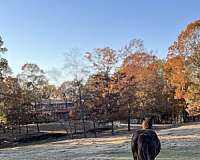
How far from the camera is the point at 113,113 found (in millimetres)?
50031

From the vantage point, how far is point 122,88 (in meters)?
50.5

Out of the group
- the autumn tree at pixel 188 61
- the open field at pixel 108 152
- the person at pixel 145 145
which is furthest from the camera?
the autumn tree at pixel 188 61

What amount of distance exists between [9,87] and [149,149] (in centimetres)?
4588

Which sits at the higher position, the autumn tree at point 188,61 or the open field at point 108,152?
the autumn tree at point 188,61

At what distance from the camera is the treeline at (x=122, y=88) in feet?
150

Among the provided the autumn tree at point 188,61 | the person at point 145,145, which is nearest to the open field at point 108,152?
the person at point 145,145

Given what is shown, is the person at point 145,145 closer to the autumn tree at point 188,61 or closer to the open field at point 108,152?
the open field at point 108,152

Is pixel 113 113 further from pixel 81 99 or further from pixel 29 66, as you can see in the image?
pixel 29 66

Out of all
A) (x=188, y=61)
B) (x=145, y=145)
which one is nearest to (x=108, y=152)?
Answer: (x=145, y=145)

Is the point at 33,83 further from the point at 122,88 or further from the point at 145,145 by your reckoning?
the point at 145,145

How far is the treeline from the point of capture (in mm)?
45750

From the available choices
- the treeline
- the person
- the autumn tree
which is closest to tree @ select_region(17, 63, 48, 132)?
the treeline

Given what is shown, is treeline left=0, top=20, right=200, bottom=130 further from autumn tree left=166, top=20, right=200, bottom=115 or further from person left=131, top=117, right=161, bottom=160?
person left=131, top=117, right=161, bottom=160

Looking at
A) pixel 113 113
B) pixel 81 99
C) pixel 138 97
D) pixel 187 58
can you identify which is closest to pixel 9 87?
pixel 81 99
